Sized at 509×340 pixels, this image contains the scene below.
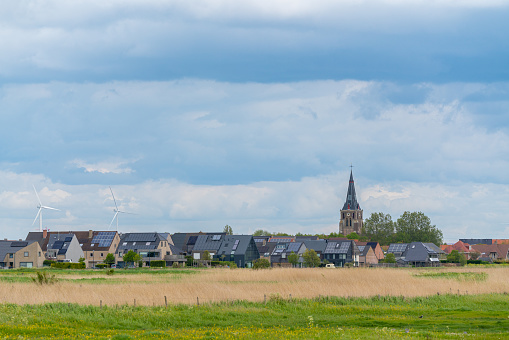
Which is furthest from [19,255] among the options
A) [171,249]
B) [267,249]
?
[267,249]

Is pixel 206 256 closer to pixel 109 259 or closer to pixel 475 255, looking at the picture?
pixel 109 259

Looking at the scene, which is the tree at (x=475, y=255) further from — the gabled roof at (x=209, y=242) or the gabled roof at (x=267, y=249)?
the gabled roof at (x=209, y=242)

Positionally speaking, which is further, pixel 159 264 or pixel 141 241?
pixel 141 241

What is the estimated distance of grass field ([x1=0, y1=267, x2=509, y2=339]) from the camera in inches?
1091

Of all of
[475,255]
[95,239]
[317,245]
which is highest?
[95,239]

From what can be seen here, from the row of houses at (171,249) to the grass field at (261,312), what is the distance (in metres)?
87.5

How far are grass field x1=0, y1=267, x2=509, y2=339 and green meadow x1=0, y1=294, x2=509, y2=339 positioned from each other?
0.05m

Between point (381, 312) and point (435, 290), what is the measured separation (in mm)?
13608

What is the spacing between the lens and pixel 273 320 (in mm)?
33594

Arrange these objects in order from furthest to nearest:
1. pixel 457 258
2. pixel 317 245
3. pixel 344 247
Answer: pixel 317 245
pixel 344 247
pixel 457 258

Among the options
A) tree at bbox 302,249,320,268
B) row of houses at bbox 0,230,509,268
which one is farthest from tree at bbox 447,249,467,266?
tree at bbox 302,249,320,268

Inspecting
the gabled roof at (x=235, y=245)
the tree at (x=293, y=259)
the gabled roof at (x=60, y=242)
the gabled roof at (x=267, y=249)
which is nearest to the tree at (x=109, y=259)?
the gabled roof at (x=60, y=242)

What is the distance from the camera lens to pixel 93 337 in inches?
1020

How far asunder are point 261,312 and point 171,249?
115751 mm
